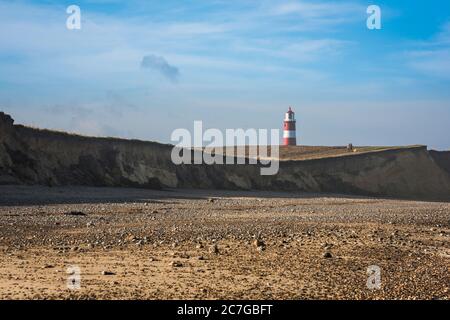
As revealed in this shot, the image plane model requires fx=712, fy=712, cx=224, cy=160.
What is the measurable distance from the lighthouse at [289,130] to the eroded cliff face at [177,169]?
1579 cm

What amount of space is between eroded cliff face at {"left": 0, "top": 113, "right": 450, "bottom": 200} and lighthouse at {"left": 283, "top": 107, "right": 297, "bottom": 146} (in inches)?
622

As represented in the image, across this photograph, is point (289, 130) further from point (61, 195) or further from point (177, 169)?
point (61, 195)

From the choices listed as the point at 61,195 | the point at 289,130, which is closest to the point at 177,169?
the point at 61,195

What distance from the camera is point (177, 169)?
147ft

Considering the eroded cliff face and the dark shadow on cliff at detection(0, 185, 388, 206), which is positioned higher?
the eroded cliff face

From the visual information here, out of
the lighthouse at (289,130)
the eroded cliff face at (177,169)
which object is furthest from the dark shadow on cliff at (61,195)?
the lighthouse at (289,130)

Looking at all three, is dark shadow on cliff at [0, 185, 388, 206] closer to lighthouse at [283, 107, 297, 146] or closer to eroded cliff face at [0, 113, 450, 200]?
eroded cliff face at [0, 113, 450, 200]

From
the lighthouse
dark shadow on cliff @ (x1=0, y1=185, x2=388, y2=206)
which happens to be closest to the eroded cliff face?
dark shadow on cliff @ (x1=0, y1=185, x2=388, y2=206)

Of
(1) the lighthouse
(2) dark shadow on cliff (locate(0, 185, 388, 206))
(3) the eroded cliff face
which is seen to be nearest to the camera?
(2) dark shadow on cliff (locate(0, 185, 388, 206))

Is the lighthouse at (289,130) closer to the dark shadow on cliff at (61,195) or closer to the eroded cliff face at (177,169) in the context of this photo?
the eroded cliff face at (177,169)

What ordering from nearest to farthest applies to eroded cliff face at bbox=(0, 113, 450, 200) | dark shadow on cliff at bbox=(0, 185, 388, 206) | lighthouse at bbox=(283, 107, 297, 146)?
dark shadow on cliff at bbox=(0, 185, 388, 206), eroded cliff face at bbox=(0, 113, 450, 200), lighthouse at bbox=(283, 107, 297, 146)

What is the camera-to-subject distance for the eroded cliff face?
3556cm
